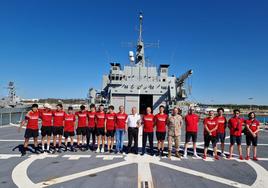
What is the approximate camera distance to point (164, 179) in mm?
Answer: 5215

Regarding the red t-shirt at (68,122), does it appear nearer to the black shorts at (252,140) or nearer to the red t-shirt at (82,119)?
the red t-shirt at (82,119)

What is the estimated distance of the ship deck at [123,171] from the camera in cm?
496

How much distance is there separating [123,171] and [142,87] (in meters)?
16.2

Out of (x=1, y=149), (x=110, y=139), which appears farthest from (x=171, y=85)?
(x=1, y=149)

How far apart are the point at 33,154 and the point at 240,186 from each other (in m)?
5.91

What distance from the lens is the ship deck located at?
496cm

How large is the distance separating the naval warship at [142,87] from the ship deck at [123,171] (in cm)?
1381

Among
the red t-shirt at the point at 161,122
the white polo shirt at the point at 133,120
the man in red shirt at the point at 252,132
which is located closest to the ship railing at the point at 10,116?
the white polo shirt at the point at 133,120

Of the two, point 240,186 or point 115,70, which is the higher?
point 115,70

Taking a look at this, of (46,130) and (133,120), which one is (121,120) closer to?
(133,120)

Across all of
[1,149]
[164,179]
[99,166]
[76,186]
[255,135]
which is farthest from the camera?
[1,149]

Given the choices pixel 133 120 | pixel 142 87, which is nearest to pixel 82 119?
pixel 133 120

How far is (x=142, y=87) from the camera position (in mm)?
21797

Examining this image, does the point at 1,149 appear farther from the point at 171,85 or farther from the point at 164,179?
the point at 171,85
